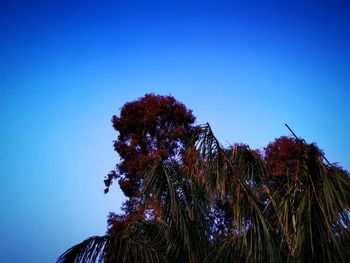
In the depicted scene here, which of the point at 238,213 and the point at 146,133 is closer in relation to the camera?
the point at 238,213

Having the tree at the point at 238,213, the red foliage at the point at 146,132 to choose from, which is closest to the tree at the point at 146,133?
the red foliage at the point at 146,132

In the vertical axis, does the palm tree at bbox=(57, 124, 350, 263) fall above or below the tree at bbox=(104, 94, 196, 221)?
below

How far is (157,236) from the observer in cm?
548

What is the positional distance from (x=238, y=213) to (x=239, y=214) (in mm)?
15

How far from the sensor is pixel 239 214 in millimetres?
3520

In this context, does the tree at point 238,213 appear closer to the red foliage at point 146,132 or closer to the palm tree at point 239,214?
the palm tree at point 239,214

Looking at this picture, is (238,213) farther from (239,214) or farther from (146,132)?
(146,132)

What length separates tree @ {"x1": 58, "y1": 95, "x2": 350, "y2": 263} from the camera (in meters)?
2.64

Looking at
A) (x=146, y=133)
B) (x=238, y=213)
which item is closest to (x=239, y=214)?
(x=238, y=213)

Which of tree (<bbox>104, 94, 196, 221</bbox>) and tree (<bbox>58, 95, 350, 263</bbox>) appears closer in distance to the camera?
tree (<bbox>58, 95, 350, 263</bbox>)

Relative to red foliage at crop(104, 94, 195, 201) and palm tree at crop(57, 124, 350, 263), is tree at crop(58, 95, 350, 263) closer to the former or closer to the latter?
palm tree at crop(57, 124, 350, 263)

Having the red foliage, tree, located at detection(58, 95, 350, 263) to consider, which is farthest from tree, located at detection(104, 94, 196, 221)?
tree, located at detection(58, 95, 350, 263)

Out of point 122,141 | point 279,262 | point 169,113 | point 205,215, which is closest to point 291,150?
point 169,113

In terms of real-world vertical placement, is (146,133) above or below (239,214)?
above
